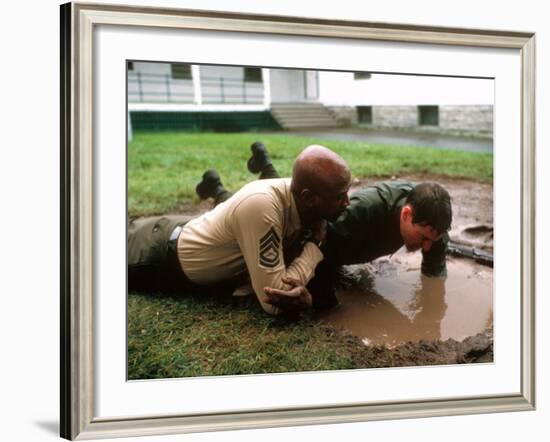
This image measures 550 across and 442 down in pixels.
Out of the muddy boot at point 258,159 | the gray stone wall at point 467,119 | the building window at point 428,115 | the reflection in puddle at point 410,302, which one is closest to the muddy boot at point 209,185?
the muddy boot at point 258,159

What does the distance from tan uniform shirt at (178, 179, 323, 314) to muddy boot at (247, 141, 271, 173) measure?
0.06 metres

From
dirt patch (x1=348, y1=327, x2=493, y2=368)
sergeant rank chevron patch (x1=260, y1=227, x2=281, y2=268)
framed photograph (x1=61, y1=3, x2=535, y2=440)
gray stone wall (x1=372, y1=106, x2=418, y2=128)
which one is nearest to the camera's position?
framed photograph (x1=61, y1=3, x2=535, y2=440)

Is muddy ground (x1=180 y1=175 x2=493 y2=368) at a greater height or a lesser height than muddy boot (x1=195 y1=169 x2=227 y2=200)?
lesser

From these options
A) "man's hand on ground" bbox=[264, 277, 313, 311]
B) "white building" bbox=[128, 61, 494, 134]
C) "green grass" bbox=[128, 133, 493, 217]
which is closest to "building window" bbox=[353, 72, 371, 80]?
"white building" bbox=[128, 61, 494, 134]

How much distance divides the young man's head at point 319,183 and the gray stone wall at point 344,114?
0.55 ft

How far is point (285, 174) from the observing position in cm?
337

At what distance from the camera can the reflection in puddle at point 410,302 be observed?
3453 millimetres

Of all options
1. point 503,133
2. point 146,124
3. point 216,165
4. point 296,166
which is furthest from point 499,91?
point 146,124

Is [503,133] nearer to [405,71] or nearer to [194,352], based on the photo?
[405,71]

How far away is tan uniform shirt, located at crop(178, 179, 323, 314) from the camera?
333cm

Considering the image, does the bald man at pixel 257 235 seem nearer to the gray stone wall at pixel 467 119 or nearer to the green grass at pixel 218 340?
the green grass at pixel 218 340

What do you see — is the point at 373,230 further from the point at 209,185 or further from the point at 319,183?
the point at 209,185

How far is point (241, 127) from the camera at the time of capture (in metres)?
3.38

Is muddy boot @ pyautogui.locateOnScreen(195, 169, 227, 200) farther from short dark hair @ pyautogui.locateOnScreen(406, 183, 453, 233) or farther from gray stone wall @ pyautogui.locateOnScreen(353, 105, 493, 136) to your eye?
short dark hair @ pyautogui.locateOnScreen(406, 183, 453, 233)
